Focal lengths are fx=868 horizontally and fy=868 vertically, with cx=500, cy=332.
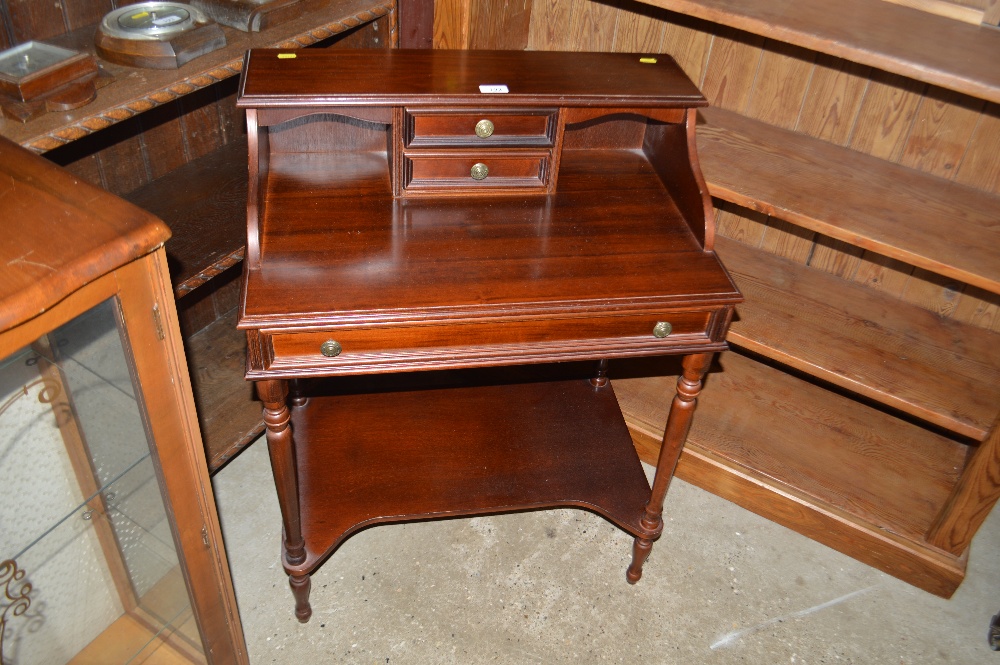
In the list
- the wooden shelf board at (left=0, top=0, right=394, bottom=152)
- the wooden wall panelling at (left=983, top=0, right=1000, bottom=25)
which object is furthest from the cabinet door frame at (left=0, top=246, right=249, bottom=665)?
the wooden wall panelling at (left=983, top=0, right=1000, bottom=25)

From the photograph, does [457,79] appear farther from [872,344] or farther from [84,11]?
[872,344]

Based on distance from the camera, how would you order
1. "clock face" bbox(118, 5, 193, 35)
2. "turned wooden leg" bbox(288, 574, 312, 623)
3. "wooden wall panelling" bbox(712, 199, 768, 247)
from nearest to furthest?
"clock face" bbox(118, 5, 193, 35), "turned wooden leg" bbox(288, 574, 312, 623), "wooden wall panelling" bbox(712, 199, 768, 247)

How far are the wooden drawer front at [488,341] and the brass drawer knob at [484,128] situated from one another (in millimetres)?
428

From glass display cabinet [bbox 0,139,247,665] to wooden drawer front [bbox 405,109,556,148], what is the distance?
0.67 metres

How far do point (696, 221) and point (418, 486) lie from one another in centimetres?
93

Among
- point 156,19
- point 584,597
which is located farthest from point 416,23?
point 584,597

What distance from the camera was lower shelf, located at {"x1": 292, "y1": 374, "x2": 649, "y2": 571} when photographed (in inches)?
83.3

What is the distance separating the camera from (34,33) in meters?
1.82

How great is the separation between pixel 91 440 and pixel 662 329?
1066 mm

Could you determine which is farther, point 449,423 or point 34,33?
point 449,423

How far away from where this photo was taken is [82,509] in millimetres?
1431

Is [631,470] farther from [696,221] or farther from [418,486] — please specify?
[696,221]

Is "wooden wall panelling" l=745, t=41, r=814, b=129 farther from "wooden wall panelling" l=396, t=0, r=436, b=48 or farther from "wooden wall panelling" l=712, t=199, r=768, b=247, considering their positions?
"wooden wall panelling" l=396, t=0, r=436, b=48

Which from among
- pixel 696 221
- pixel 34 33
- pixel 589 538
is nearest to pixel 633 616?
pixel 589 538
